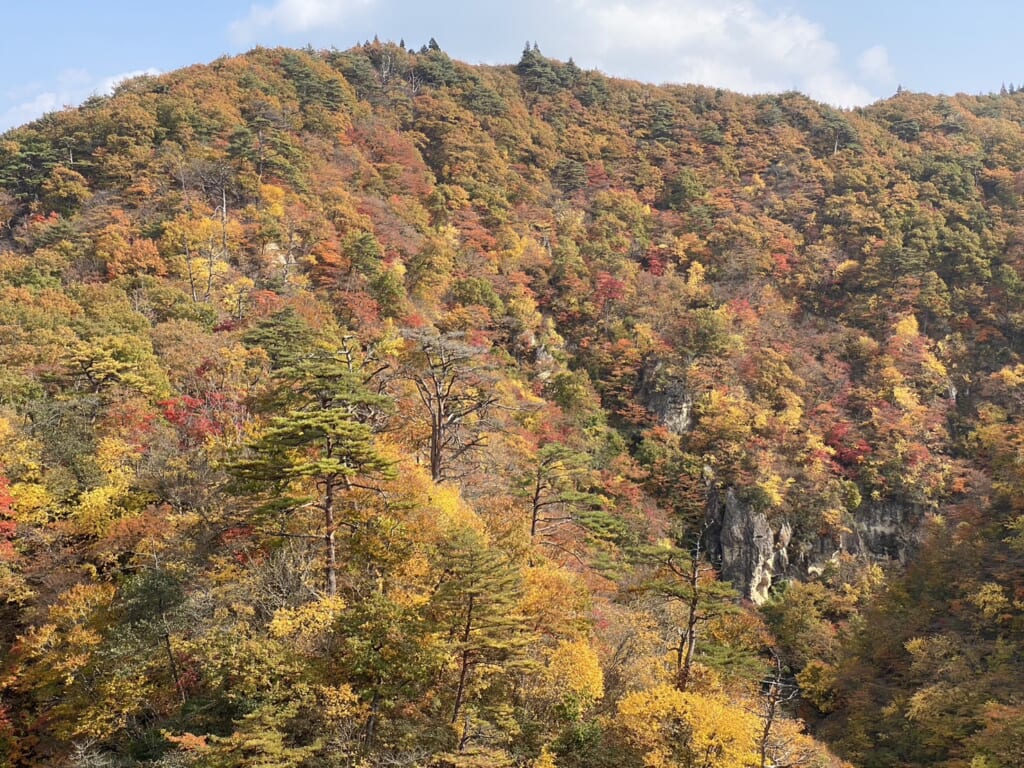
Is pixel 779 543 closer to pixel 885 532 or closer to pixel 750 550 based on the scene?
pixel 750 550

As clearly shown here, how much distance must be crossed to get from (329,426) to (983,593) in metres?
26.1

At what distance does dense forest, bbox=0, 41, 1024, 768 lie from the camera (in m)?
15.7

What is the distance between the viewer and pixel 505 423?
120ft

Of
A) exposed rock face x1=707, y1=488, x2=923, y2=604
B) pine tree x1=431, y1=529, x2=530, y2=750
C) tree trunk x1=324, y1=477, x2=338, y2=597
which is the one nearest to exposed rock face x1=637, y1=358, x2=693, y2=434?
exposed rock face x1=707, y1=488, x2=923, y2=604

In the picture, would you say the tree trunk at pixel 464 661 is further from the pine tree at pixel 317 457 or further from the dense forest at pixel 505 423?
the pine tree at pixel 317 457

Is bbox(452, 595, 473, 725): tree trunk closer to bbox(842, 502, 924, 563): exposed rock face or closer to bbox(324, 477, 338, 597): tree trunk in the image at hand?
bbox(324, 477, 338, 597): tree trunk

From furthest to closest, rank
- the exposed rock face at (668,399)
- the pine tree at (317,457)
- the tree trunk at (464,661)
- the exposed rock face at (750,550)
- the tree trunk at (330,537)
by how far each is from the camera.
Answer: the exposed rock face at (668,399), the exposed rock face at (750,550), the tree trunk at (330,537), the pine tree at (317,457), the tree trunk at (464,661)

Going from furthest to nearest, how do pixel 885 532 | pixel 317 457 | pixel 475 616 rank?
1. pixel 885 532
2. pixel 317 457
3. pixel 475 616

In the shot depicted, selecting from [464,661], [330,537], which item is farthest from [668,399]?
[464,661]

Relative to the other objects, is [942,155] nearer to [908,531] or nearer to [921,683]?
[908,531]

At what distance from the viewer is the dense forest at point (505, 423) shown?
15.7m

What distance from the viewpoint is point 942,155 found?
6200cm

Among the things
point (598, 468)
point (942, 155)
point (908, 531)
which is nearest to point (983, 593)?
point (908, 531)

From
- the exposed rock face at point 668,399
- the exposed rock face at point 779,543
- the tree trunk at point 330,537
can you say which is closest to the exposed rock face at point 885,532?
the exposed rock face at point 779,543
